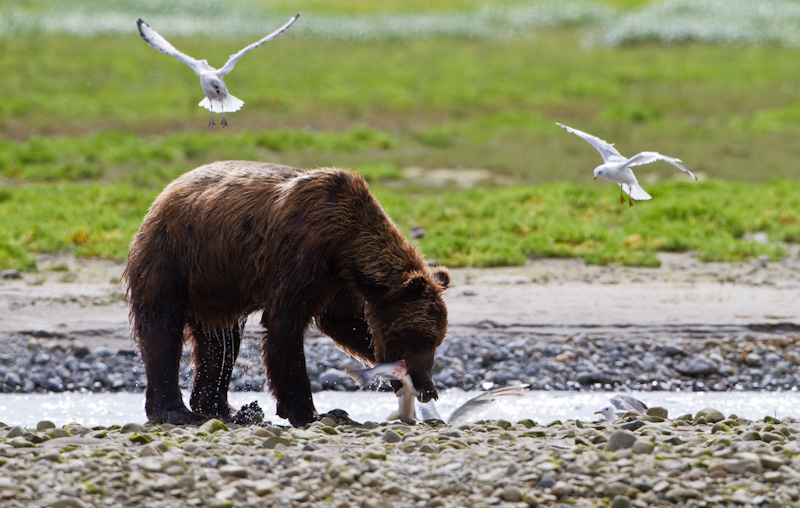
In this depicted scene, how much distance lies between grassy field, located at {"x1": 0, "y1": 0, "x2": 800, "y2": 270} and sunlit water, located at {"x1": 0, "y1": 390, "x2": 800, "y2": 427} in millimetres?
3533

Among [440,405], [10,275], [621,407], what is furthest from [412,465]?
[10,275]

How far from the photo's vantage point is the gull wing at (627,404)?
7762mm

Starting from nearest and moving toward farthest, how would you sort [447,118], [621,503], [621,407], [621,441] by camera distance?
[621,503], [621,441], [621,407], [447,118]

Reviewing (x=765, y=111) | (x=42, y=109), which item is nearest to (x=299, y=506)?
(x=42, y=109)

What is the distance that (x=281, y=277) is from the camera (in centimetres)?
658

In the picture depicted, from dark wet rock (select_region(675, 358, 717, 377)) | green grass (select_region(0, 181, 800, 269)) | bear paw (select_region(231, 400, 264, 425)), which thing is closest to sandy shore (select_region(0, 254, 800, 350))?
green grass (select_region(0, 181, 800, 269))

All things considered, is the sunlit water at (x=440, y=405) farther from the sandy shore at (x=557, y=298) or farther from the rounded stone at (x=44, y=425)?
the rounded stone at (x=44, y=425)

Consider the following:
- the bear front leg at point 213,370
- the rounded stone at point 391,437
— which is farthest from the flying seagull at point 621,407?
the bear front leg at point 213,370

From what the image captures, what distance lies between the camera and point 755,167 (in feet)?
58.7

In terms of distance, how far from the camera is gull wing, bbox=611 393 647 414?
7762 mm

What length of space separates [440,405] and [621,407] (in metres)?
1.36

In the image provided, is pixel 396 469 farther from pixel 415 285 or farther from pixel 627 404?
pixel 627 404

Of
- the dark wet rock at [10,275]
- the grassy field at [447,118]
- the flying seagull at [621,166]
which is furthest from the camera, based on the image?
the grassy field at [447,118]

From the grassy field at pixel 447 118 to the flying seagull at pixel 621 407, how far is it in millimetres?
4543
